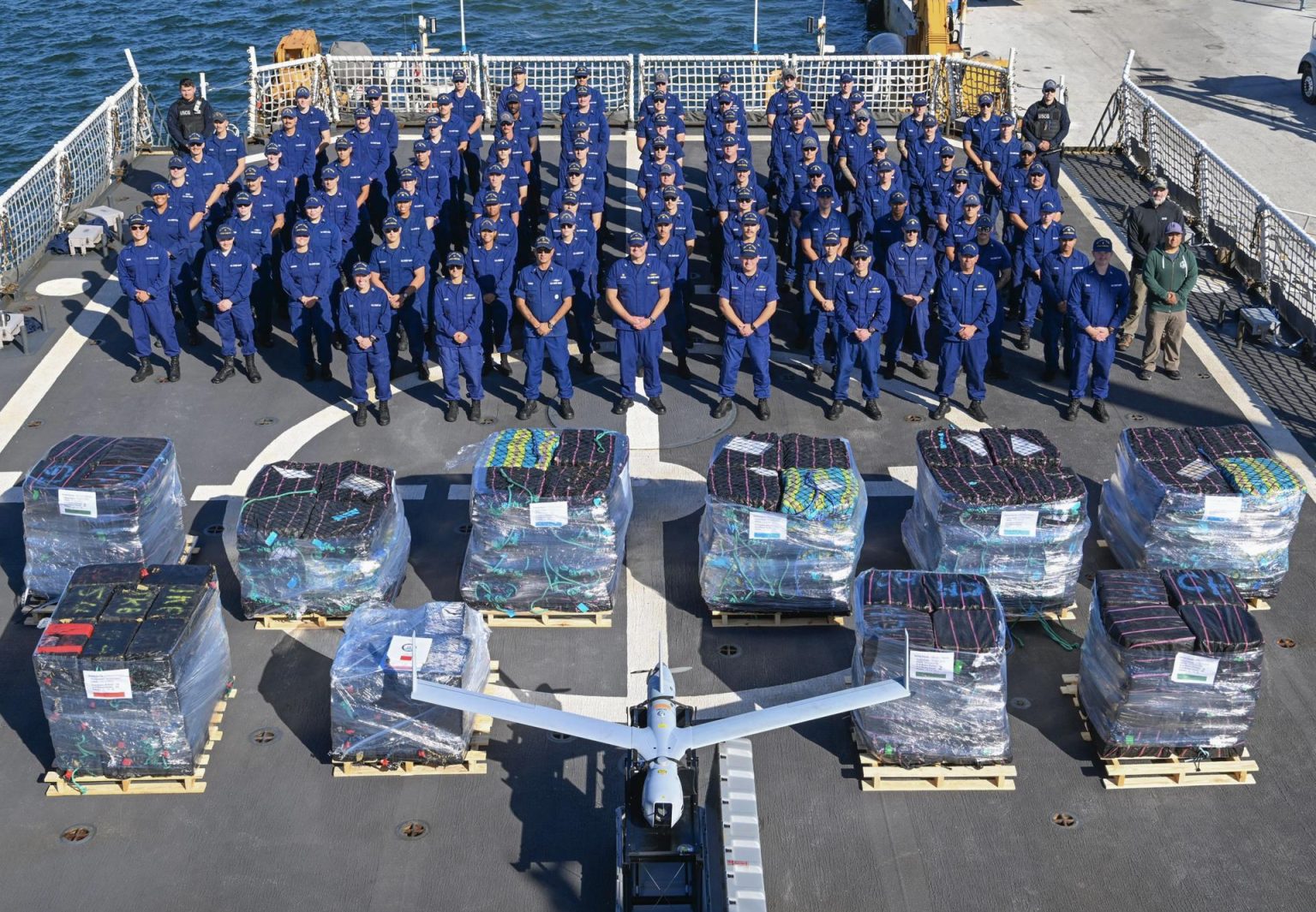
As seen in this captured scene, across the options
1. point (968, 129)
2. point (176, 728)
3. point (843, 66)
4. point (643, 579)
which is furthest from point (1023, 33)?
point (176, 728)

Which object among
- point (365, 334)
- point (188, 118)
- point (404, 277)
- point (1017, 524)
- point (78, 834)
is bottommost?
point (78, 834)

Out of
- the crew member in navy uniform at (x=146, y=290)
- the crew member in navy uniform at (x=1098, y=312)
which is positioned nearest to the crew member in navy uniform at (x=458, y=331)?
the crew member in navy uniform at (x=146, y=290)

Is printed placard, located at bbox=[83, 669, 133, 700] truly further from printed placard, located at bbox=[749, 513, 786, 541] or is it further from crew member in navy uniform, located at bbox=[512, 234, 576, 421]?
crew member in navy uniform, located at bbox=[512, 234, 576, 421]

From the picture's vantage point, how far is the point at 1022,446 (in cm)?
1327

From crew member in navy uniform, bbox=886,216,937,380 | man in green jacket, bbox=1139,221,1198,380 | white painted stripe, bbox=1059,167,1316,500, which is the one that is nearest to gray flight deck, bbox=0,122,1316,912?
white painted stripe, bbox=1059,167,1316,500

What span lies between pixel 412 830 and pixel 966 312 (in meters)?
8.09

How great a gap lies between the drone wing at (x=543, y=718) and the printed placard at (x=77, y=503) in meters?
4.46

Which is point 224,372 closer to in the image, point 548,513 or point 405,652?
A: point 548,513

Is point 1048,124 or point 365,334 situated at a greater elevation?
point 1048,124

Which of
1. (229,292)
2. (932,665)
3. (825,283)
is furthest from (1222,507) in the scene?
(229,292)

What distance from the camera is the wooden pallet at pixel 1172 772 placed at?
11227 mm

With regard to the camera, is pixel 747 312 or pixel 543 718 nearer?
pixel 543 718

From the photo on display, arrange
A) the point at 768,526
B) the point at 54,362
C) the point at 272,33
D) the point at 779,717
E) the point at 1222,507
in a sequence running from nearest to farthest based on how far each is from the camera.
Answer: the point at 779,717, the point at 768,526, the point at 1222,507, the point at 54,362, the point at 272,33

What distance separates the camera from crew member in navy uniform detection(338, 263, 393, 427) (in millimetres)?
15492
